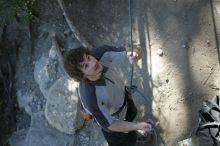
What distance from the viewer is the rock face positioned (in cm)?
441

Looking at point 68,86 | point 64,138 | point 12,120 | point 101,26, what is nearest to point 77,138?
point 64,138

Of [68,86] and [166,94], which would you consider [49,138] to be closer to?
[68,86]

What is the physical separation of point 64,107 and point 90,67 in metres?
1.89

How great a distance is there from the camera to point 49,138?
454 centimetres

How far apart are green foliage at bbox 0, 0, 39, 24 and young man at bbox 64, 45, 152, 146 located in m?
2.21

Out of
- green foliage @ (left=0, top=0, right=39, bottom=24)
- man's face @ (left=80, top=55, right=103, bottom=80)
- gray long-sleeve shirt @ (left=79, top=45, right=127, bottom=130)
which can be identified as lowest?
gray long-sleeve shirt @ (left=79, top=45, right=127, bottom=130)

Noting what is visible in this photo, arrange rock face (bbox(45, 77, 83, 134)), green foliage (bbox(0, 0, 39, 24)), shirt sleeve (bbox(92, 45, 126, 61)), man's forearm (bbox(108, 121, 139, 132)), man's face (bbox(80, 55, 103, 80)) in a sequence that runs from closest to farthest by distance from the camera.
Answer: man's face (bbox(80, 55, 103, 80)) → man's forearm (bbox(108, 121, 139, 132)) → shirt sleeve (bbox(92, 45, 126, 61)) → rock face (bbox(45, 77, 83, 134)) → green foliage (bbox(0, 0, 39, 24))

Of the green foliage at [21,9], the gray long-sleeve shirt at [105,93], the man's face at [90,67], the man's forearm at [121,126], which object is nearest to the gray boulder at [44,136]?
the green foliage at [21,9]

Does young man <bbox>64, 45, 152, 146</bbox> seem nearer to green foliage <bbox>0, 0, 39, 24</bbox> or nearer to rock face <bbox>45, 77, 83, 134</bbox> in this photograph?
rock face <bbox>45, 77, 83, 134</bbox>

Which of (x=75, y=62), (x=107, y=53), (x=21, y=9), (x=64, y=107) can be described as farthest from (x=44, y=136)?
(x=75, y=62)

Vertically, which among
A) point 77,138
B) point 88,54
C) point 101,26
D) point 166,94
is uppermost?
point 101,26

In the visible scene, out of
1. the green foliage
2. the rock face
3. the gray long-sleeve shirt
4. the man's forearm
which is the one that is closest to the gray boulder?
the rock face

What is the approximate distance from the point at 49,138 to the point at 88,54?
6.93 feet

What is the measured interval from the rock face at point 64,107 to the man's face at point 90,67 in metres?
1.73
